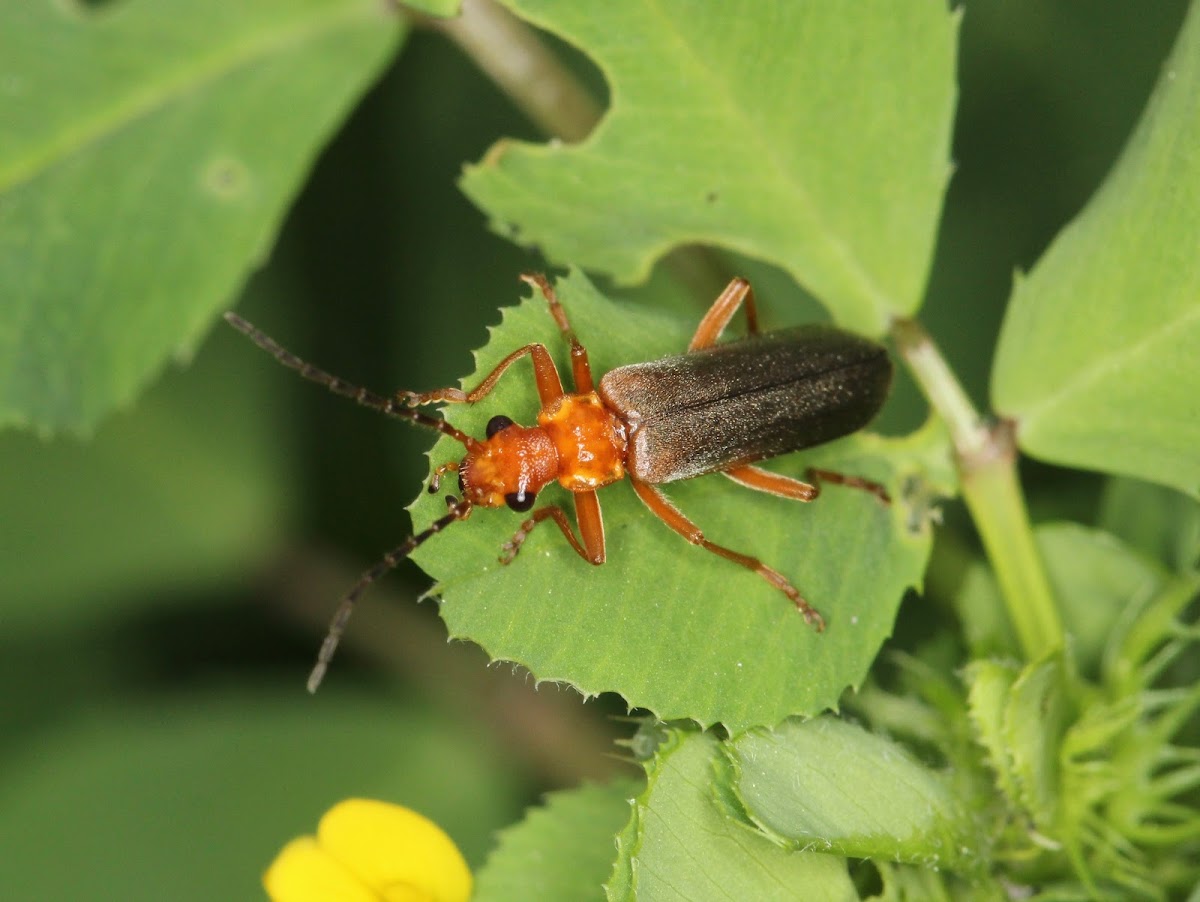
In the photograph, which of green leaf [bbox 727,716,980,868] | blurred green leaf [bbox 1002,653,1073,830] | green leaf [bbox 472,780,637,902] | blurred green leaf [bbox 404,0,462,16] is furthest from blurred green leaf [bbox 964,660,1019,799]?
blurred green leaf [bbox 404,0,462,16]

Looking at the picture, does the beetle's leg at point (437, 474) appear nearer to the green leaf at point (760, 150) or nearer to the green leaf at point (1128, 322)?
the green leaf at point (760, 150)

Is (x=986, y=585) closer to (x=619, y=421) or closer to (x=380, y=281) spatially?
(x=619, y=421)

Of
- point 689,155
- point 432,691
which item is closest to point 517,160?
point 689,155

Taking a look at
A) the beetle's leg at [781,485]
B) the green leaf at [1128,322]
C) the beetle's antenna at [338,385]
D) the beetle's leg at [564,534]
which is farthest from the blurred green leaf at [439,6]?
the green leaf at [1128,322]

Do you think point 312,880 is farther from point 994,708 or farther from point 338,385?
point 338,385

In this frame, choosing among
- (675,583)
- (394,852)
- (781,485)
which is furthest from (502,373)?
(394,852)
